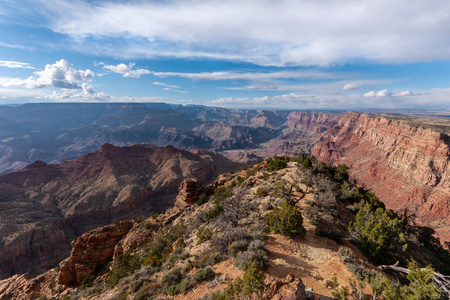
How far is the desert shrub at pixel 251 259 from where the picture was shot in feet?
38.7

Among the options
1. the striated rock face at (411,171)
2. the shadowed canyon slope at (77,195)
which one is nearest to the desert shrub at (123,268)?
the shadowed canyon slope at (77,195)

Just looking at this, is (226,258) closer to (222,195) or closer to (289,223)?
(289,223)

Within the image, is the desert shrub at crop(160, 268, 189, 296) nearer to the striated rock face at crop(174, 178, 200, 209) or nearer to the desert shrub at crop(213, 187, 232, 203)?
the desert shrub at crop(213, 187, 232, 203)

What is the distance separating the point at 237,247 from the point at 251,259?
1.96 metres

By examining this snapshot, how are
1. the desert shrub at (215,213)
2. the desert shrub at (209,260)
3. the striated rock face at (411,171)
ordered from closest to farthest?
the desert shrub at (209,260) → the desert shrub at (215,213) → the striated rock face at (411,171)

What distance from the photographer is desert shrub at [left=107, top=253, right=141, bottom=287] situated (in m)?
23.2

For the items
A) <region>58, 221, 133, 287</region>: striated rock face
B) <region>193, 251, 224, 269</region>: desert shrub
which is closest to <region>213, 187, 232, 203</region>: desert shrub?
<region>193, 251, 224, 269</region>: desert shrub

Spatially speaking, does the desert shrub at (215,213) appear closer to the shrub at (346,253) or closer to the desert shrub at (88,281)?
the shrub at (346,253)

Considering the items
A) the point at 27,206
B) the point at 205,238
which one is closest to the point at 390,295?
the point at 205,238

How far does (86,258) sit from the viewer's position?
104ft

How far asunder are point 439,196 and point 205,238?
93.9 metres

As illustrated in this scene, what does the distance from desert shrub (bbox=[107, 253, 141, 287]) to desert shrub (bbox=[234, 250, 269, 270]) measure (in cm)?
1794

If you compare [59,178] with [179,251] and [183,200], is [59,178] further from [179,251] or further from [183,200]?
[179,251]

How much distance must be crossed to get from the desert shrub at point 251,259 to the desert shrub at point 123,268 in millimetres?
17943
